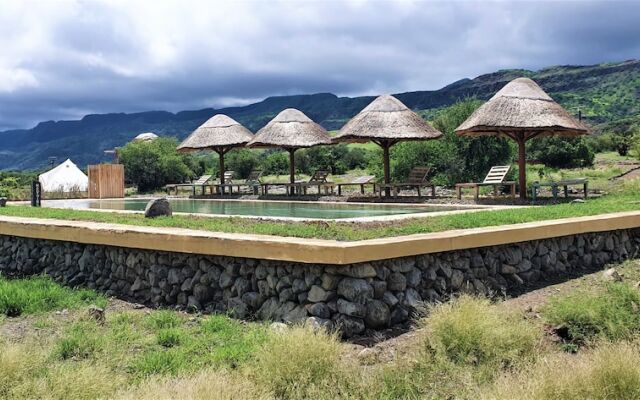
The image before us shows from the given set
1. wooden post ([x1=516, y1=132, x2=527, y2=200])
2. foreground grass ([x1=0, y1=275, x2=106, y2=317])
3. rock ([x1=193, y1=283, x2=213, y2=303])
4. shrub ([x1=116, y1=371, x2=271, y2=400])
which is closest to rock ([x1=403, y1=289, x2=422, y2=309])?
rock ([x1=193, y1=283, x2=213, y2=303])

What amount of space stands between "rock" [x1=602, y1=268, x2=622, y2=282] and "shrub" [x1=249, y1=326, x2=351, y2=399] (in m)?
3.81

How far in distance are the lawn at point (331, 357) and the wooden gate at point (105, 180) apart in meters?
16.8

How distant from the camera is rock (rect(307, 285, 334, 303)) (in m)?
5.30

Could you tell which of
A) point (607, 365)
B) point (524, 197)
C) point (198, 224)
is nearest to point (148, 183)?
point (524, 197)

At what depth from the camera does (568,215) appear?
789 centimetres

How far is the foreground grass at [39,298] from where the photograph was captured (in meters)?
6.33

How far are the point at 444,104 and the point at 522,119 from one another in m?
88.4

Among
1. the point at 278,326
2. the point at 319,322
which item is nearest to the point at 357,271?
the point at 319,322

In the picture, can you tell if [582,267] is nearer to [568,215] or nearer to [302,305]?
[568,215]

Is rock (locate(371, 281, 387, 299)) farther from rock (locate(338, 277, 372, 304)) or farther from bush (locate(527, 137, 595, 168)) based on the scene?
bush (locate(527, 137, 595, 168))

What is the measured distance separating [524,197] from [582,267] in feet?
20.8

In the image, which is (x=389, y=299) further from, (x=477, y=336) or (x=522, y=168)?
(x=522, y=168)

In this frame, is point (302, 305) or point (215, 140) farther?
point (215, 140)

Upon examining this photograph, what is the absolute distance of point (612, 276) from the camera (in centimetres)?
680
